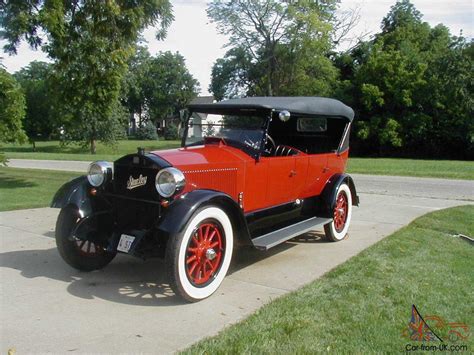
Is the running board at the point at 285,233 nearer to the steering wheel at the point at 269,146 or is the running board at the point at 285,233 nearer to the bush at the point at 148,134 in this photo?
the steering wheel at the point at 269,146

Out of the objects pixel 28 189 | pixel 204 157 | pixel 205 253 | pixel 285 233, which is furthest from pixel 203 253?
pixel 28 189

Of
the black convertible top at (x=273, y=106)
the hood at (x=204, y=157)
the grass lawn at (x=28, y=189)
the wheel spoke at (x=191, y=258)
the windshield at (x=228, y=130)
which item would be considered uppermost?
the black convertible top at (x=273, y=106)

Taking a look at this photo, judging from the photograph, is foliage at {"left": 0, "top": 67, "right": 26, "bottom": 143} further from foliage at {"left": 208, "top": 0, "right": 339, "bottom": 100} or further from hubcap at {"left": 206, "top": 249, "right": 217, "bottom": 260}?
foliage at {"left": 208, "top": 0, "right": 339, "bottom": 100}

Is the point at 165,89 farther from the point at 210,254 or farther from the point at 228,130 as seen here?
the point at 210,254

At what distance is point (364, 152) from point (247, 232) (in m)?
33.6

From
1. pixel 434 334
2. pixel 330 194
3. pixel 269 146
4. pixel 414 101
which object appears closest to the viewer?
pixel 434 334

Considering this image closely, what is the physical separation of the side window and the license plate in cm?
343

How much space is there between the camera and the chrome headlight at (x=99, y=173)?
4.73 metres

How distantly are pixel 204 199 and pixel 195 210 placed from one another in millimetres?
149

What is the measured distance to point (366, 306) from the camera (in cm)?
388

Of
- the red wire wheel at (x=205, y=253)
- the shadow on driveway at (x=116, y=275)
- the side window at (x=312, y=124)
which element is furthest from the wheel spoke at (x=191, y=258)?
the side window at (x=312, y=124)

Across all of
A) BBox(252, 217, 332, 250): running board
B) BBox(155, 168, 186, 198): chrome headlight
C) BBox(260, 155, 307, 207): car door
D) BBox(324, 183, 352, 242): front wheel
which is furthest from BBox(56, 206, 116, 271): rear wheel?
BBox(324, 183, 352, 242): front wheel

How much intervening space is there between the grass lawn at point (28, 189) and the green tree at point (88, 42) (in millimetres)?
2228

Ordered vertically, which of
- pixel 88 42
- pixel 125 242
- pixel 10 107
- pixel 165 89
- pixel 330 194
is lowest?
pixel 125 242
